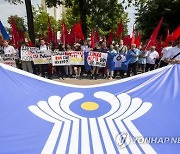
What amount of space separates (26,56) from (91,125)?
9.15 metres

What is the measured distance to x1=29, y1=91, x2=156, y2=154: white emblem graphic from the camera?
3002 mm

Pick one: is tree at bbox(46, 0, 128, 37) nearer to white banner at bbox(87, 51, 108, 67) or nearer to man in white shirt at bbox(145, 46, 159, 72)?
white banner at bbox(87, 51, 108, 67)

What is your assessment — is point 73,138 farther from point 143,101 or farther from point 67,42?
point 67,42

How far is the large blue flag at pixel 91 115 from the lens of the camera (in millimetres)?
3045

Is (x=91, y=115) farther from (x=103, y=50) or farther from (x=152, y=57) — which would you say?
(x=152, y=57)

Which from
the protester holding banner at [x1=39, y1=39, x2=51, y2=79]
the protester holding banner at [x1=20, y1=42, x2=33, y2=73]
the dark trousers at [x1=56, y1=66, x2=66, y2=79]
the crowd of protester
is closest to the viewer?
the protester holding banner at [x1=20, y1=42, x2=33, y2=73]

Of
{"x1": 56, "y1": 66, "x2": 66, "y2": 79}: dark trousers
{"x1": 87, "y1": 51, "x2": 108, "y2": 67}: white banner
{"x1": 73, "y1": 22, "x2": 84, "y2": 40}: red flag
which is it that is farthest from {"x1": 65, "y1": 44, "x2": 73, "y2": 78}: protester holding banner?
{"x1": 73, "y1": 22, "x2": 84, "y2": 40}: red flag

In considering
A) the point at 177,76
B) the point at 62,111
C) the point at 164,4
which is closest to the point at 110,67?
the point at 177,76

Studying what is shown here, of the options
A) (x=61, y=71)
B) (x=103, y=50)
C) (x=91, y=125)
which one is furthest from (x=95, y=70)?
(x=91, y=125)

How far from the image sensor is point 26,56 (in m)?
12.1

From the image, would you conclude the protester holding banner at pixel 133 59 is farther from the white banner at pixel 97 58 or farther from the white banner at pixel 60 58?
the white banner at pixel 60 58

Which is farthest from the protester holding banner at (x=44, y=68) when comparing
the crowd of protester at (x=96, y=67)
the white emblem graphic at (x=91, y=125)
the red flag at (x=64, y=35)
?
the white emblem graphic at (x=91, y=125)

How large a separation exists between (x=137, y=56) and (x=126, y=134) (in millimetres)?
9502

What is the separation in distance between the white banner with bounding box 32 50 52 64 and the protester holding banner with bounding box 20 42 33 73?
0.20 metres
